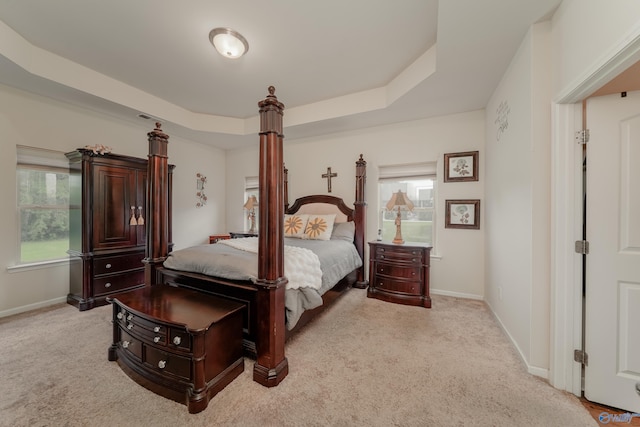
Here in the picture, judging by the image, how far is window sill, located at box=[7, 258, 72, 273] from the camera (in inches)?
Answer: 112

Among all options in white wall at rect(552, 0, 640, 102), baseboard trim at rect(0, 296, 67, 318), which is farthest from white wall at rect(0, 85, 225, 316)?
white wall at rect(552, 0, 640, 102)

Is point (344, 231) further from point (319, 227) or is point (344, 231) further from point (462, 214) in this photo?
point (462, 214)

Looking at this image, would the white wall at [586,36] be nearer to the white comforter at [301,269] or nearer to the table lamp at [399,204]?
the table lamp at [399,204]

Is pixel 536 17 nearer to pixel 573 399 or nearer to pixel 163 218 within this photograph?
pixel 573 399

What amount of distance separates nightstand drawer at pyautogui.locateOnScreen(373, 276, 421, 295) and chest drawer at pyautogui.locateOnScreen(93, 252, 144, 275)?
3.34m

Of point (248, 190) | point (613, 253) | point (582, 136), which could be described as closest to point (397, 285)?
point (613, 253)

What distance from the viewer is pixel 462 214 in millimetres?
3422

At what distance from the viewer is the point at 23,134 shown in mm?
2869

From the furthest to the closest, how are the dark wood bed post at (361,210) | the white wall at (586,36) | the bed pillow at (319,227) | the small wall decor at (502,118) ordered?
the dark wood bed post at (361,210) < the bed pillow at (319,227) < the small wall decor at (502,118) < the white wall at (586,36)

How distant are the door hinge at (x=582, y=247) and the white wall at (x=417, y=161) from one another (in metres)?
1.76

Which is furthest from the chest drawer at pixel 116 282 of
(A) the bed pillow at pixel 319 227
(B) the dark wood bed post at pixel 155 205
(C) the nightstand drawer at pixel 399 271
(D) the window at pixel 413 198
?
(D) the window at pixel 413 198

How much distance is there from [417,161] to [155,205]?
340 centimetres

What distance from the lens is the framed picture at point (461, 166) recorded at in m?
3.32

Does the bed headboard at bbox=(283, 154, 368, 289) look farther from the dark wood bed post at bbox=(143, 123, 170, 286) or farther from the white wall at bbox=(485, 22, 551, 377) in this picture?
the dark wood bed post at bbox=(143, 123, 170, 286)
